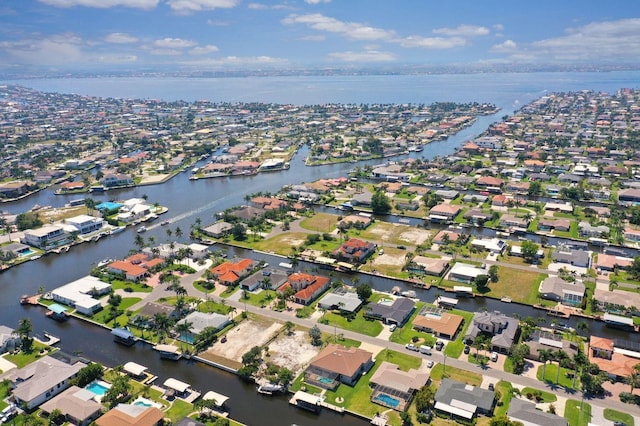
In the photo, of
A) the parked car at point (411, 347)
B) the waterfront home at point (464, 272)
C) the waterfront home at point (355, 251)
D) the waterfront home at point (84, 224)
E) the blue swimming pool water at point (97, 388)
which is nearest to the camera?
the blue swimming pool water at point (97, 388)

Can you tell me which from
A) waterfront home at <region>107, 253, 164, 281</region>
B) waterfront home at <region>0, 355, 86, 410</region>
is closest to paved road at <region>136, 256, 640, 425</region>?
waterfront home at <region>107, 253, 164, 281</region>

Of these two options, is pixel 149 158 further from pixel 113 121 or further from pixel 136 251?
pixel 113 121

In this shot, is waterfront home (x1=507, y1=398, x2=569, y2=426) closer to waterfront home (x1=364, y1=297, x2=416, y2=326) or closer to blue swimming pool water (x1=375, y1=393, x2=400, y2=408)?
blue swimming pool water (x1=375, y1=393, x2=400, y2=408)

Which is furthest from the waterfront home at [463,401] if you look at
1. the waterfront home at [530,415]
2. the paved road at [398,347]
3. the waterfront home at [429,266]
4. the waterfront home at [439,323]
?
the waterfront home at [429,266]

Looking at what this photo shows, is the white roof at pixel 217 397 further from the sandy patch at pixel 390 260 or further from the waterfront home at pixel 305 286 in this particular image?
the sandy patch at pixel 390 260

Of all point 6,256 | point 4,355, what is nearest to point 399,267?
point 4,355

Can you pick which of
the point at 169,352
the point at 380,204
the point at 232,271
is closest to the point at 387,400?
the point at 169,352
